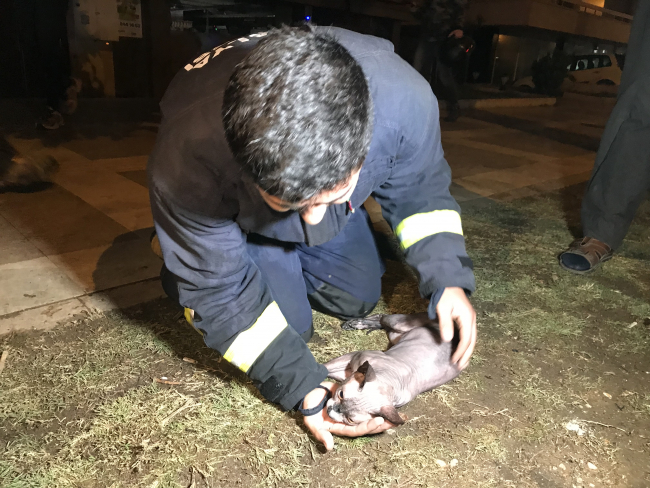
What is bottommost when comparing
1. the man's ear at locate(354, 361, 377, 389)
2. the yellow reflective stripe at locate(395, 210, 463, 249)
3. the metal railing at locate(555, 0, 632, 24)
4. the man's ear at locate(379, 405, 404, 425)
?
the man's ear at locate(379, 405, 404, 425)

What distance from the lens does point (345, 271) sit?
2.32 meters

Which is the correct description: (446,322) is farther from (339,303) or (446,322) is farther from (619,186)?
(619,186)

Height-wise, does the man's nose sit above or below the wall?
below

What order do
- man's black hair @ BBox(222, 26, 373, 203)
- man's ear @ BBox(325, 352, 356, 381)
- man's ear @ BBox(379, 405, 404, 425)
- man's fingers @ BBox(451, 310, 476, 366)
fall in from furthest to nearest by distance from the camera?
man's ear @ BBox(325, 352, 356, 381), man's fingers @ BBox(451, 310, 476, 366), man's ear @ BBox(379, 405, 404, 425), man's black hair @ BBox(222, 26, 373, 203)

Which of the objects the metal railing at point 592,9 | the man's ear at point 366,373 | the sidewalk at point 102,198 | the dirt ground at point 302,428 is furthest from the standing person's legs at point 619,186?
the metal railing at point 592,9

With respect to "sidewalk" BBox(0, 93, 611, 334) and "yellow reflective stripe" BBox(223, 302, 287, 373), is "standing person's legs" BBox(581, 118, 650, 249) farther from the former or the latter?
"yellow reflective stripe" BBox(223, 302, 287, 373)

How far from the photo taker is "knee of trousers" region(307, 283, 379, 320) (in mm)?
2338

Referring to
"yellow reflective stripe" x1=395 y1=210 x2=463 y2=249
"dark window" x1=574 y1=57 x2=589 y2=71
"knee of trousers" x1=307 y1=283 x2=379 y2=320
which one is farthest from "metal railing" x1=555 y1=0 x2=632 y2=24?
"yellow reflective stripe" x1=395 y1=210 x2=463 y2=249

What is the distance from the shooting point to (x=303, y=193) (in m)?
1.07

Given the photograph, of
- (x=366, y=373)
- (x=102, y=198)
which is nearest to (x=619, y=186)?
(x=366, y=373)

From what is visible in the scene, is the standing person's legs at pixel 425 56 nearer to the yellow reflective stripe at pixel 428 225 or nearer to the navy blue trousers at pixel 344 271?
the navy blue trousers at pixel 344 271

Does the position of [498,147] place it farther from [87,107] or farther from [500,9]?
[500,9]

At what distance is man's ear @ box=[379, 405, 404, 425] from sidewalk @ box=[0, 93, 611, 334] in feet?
4.69

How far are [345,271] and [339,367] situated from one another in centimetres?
51
